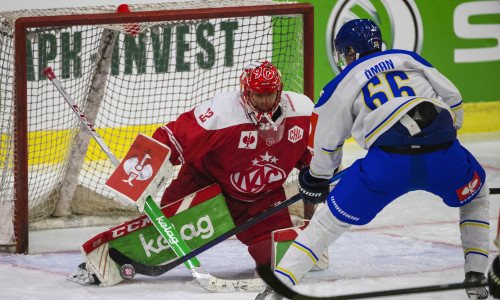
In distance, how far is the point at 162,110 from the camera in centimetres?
568

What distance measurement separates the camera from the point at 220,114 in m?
3.53

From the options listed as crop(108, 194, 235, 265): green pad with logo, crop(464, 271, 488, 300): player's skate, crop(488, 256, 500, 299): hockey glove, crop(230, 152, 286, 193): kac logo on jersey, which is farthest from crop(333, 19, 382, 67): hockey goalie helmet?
crop(488, 256, 500, 299): hockey glove

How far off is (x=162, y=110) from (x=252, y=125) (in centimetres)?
218

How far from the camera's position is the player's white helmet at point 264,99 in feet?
11.5

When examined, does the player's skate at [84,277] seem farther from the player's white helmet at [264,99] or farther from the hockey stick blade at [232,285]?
the player's white helmet at [264,99]

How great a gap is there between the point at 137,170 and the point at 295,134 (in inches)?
25.8

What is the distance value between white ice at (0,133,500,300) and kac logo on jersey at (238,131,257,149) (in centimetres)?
55

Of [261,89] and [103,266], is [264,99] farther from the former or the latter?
[103,266]

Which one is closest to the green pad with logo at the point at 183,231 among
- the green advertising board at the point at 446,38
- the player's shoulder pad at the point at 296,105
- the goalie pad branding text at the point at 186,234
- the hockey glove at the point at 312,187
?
the goalie pad branding text at the point at 186,234

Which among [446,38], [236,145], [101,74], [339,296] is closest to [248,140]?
[236,145]

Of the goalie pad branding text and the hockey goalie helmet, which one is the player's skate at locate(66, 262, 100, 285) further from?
the hockey goalie helmet

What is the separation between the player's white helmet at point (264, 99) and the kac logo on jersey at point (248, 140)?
3 cm

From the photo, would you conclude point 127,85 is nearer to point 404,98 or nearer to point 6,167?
point 6,167

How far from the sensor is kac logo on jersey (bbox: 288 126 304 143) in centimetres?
365
